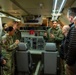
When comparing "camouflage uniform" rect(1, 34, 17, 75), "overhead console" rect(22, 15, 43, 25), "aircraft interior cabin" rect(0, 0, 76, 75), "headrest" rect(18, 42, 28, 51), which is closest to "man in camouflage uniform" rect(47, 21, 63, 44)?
"aircraft interior cabin" rect(0, 0, 76, 75)

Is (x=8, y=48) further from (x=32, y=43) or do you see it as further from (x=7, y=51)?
(x=32, y=43)

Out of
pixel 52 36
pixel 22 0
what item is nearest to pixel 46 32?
pixel 52 36

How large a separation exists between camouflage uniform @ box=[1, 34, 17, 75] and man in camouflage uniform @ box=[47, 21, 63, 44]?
1.77 m

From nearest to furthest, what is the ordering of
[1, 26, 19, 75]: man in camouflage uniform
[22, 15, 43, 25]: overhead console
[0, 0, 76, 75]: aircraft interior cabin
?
[0, 0, 76, 75]: aircraft interior cabin < [1, 26, 19, 75]: man in camouflage uniform < [22, 15, 43, 25]: overhead console

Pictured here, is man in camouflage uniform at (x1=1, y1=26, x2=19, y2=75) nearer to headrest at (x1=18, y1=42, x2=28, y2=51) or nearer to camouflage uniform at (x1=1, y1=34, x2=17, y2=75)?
camouflage uniform at (x1=1, y1=34, x2=17, y2=75)

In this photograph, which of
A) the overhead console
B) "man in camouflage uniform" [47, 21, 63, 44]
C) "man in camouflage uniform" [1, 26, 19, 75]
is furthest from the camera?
the overhead console

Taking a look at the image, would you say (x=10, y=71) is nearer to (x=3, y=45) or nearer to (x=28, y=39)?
(x=3, y=45)

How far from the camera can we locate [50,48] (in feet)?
15.3

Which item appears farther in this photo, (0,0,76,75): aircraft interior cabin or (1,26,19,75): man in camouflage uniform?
(1,26,19,75): man in camouflage uniform

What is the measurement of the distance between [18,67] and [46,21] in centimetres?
510

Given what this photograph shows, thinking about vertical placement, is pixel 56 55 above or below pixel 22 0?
below

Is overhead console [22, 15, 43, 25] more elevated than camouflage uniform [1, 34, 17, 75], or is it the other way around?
overhead console [22, 15, 43, 25]

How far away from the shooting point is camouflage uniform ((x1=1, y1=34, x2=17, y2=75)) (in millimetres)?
4066

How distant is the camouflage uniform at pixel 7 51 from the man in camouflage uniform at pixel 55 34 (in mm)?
1767
